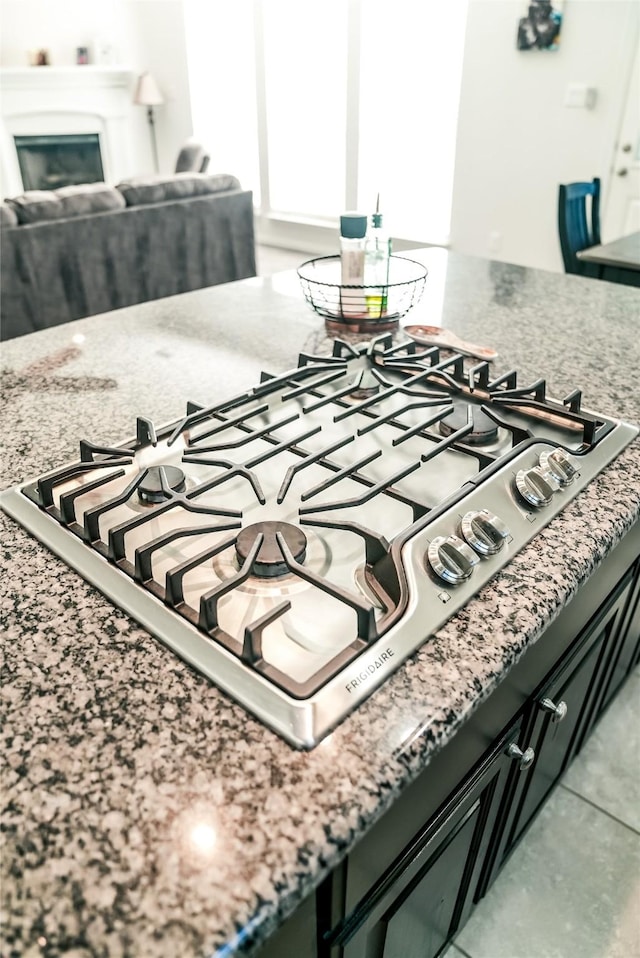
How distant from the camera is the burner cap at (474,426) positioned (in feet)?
2.91

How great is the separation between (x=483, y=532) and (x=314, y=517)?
0.58ft

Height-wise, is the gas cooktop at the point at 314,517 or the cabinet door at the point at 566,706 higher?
the gas cooktop at the point at 314,517

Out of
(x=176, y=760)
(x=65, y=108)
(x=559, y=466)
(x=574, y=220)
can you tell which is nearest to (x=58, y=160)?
(x=65, y=108)

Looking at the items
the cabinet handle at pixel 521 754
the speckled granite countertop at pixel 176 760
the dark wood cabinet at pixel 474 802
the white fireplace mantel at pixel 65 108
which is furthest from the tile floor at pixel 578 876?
the white fireplace mantel at pixel 65 108

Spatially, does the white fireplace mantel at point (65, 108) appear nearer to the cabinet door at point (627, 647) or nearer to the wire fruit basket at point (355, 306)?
the wire fruit basket at point (355, 306)

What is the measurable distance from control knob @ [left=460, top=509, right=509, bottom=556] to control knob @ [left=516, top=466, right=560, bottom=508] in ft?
0.24

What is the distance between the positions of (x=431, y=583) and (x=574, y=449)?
1.21ft

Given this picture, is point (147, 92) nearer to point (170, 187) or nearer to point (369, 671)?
point (170, 187)

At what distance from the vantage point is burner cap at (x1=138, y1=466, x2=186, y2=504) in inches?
29.6

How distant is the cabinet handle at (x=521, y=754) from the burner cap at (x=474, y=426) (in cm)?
39

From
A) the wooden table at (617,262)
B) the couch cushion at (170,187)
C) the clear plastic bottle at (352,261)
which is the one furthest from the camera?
the couch cushion at (170,187)

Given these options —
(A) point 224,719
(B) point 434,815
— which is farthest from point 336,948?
(A) point 224,719

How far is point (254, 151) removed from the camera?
579 centimetres

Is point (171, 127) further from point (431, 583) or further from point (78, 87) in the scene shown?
point (431, 583)
